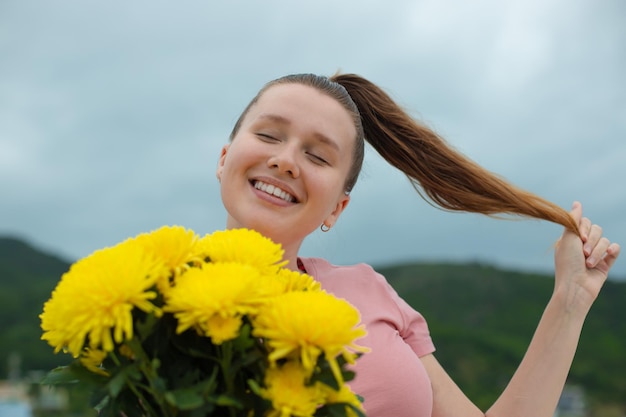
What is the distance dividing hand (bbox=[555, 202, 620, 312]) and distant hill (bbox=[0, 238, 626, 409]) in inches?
1690

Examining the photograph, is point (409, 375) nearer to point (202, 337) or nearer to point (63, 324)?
point (202, 337)

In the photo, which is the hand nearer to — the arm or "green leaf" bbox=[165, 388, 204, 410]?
the arm

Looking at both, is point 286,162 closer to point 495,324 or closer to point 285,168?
point 285,168

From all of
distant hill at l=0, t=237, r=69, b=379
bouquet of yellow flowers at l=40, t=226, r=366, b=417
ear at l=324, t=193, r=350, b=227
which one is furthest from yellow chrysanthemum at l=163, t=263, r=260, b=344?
distant hill at l=0, t=237, r=69, b=379

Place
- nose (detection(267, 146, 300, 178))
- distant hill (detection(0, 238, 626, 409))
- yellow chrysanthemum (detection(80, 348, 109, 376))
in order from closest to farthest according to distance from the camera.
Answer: yellow chrysanthemum (detection(80, 348, 109, 376)) → nose (detection(267, 146, 300, 178)) → distant hill (detection(0, 238, 626, 409))

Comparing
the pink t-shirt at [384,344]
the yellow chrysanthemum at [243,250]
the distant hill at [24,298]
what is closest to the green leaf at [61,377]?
the yellow chrysanthemum at [243,250]

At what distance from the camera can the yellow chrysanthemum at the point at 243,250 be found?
1.44 meters

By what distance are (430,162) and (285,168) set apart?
1.17m

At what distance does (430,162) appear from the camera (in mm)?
3203

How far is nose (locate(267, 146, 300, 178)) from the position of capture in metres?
2.18

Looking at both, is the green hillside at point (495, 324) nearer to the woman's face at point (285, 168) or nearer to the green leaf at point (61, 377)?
the woman's face at point (285, 168)

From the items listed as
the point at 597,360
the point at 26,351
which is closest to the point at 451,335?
the point at 597,360

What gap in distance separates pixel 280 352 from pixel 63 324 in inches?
15.0

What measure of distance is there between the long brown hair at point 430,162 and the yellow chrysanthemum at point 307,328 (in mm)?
1890
